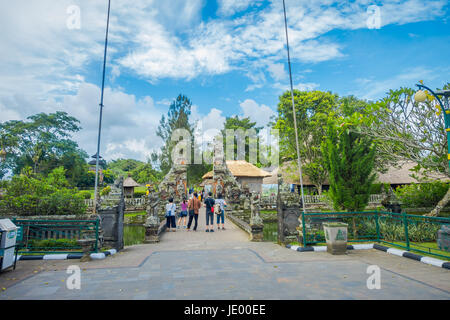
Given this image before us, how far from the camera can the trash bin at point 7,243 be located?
5438 millimetres

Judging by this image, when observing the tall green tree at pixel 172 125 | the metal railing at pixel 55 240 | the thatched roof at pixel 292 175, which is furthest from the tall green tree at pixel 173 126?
the metal railing at pixel 55 240

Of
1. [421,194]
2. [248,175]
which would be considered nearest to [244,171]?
[248,175]

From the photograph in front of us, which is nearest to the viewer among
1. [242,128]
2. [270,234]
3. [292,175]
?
[270,234]

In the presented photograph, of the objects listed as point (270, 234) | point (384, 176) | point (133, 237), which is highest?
point (384, 176)

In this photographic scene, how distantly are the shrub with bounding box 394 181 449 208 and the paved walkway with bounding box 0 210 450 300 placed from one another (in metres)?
12.1

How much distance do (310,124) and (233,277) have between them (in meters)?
23.8

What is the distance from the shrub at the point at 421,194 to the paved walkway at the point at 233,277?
12.1 meters

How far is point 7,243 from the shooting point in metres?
5.62

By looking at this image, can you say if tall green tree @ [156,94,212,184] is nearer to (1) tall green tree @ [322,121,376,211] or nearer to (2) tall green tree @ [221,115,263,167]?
(2) tall green tree @ [221,115,263,167]

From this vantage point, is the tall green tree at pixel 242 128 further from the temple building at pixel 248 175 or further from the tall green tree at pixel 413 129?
the tall green tree at pixel 413 129

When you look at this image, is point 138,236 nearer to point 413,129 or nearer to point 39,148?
point 413,129

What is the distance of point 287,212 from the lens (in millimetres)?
8914
